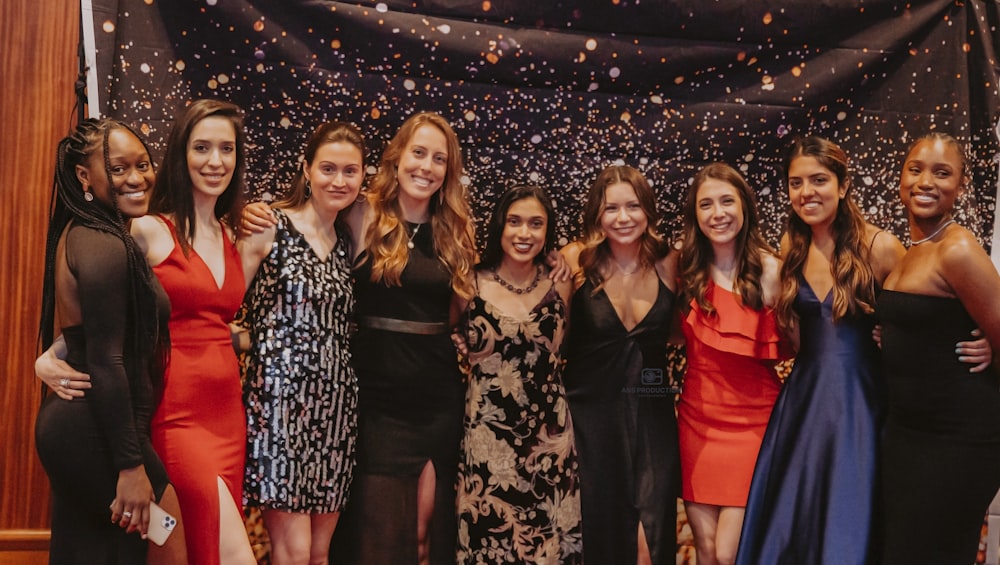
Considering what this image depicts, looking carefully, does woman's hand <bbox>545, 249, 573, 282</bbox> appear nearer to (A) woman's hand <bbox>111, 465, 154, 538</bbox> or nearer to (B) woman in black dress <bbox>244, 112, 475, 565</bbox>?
(B) woman in black dress <bbox>244, 112, 475, 565</bbox>

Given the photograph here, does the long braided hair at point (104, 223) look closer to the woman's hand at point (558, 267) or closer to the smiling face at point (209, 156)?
the smiling face at point (209, 156)

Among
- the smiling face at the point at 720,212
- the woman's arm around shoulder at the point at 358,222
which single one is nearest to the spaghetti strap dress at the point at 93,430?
the woman's arm around shoulder at the point at 358,222

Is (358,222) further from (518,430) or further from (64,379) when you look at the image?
(64,379)

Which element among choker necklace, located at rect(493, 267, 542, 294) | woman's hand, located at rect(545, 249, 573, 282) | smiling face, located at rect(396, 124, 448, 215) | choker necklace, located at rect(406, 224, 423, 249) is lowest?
choker necklace, located at rect(493, 267, 542, 294)

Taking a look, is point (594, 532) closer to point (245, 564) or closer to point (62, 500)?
point (245, 564)

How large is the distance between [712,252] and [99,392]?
2.42 m

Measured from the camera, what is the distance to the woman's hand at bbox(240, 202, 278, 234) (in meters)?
3.00

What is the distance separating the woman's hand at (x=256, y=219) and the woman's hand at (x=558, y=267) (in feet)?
3.76

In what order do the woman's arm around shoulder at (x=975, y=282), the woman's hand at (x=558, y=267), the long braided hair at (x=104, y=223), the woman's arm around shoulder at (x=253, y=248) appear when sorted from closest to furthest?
the long braided hair at (x=104, y=223) → the woman's arm around shoulder at (x=975, y=282) → the woman's arm around shoulder at (x=253, y=248) → the woman's hand at (x=558, y=267)

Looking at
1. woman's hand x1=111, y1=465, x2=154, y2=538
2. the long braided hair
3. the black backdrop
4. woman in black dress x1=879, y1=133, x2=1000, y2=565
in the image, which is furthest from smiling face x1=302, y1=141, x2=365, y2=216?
woman in black dress x1=879, y1=133, x2=1000, y2=565

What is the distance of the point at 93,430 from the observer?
92.3 inches

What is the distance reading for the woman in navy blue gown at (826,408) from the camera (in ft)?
10.4

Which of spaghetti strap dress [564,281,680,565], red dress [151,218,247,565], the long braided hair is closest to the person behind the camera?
the long braided hair

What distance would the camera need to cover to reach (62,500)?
7.65 feet
